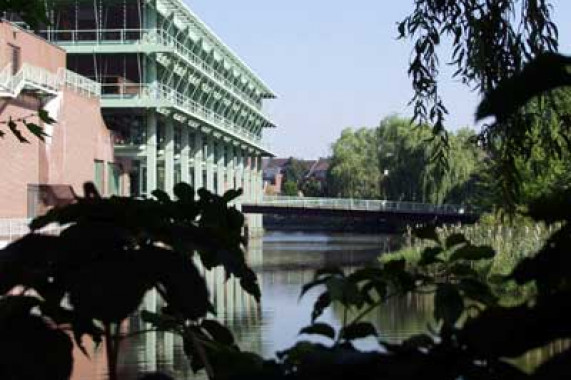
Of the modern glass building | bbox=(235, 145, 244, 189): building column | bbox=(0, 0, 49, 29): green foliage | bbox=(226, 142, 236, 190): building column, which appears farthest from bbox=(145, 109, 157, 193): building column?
bbox=(0, 0, 49, 29): green foliage

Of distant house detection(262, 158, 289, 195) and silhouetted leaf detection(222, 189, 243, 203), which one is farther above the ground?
distant house detection(262, 158, 289, 195)

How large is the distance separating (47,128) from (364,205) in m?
34.0

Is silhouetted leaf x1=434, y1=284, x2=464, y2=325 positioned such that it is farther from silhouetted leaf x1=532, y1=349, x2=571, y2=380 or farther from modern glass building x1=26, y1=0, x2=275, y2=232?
modern glass building x1=26, y1=0, x2=275, y2=232

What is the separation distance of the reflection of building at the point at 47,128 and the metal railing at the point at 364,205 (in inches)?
808

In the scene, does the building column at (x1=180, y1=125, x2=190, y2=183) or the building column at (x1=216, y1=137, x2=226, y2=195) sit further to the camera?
the building column at (x1=216, y1=137, x2=226, y2=195)

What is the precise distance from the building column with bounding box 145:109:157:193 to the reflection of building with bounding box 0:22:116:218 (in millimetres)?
3181

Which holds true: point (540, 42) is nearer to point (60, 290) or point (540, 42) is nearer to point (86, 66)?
point (60, 290)

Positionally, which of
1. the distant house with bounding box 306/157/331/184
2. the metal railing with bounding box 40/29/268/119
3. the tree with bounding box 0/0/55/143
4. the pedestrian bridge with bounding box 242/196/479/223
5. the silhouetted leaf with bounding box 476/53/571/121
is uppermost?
the metal railing with bounding box 40/29/268/119

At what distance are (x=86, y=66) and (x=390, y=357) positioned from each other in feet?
152

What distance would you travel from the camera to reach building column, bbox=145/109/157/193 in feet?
145

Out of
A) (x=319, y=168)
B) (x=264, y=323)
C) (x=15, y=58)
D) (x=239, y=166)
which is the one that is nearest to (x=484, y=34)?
(x=264, y=323)

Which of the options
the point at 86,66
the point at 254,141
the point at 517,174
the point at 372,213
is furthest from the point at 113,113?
the point at 517,174

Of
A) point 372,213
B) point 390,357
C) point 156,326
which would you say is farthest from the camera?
point 372,213

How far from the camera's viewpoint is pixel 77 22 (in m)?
44.6
